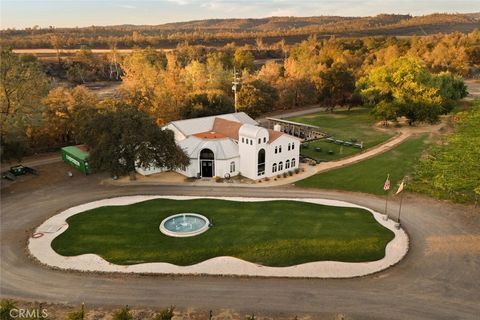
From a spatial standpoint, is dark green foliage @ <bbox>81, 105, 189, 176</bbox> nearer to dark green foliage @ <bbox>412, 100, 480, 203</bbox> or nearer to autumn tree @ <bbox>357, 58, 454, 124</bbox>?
dark green foliage @ <bbox>412, 100, 480, 203</bbox>

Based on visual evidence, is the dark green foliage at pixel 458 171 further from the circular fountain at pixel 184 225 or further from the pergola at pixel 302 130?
the circular fountain at pixel 184 225

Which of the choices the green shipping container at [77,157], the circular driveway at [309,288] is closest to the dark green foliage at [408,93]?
the circular driveway at [309,288]

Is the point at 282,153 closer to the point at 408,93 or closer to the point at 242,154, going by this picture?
the point at 242,154

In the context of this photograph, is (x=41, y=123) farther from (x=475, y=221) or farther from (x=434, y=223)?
(x=475, y=221)

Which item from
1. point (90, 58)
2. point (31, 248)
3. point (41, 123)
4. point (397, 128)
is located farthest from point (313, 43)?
point (31, 248)

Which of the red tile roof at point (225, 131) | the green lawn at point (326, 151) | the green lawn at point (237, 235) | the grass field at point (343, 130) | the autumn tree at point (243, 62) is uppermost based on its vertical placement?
the autumn tree at point (243, 62)

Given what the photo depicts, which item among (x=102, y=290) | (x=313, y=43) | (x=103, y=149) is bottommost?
(x=102, y=290)

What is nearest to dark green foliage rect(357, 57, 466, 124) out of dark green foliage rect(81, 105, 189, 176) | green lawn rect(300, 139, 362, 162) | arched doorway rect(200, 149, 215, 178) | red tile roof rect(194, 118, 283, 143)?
green lawn rect(300, 139, 362, 162)

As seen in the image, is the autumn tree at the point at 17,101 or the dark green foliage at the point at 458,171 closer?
the dark green foliage at the point at 458,171

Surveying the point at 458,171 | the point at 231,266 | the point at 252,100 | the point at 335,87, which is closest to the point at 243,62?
the point at 335,87
